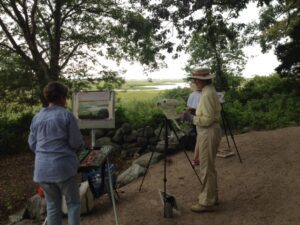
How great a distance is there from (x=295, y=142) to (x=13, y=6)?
840cm

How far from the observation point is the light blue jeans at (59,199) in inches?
191

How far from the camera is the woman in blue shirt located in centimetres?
477

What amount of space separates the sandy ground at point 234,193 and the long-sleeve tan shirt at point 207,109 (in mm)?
1317

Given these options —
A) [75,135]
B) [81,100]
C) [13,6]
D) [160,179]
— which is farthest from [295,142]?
[13,6]

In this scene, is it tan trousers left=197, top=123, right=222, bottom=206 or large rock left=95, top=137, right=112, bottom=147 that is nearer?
tan trousers left=197, top=123, right=222, bottom=206

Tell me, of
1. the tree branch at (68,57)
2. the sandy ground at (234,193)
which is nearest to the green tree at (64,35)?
the tree branch at (68,57)

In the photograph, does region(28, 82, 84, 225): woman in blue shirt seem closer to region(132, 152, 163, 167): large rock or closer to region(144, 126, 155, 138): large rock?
region(132, 152, 163, 167): large rock

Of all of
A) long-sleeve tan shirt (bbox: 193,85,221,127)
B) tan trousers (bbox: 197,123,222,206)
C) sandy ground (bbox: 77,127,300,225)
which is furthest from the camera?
sandy ground (bbox: 77,127,300,225)

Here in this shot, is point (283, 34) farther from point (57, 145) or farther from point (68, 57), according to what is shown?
point (57, 145)

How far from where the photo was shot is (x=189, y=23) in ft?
32.5

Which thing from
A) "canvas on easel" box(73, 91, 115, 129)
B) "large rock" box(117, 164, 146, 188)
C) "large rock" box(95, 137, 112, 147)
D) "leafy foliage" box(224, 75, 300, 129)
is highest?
"canvas on easel" box(73, 91, 115, 129)

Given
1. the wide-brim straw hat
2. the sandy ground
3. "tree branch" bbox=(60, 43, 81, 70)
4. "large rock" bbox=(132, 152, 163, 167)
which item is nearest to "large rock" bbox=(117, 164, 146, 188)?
the sandy ground

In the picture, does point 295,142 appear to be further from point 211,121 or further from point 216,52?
point 216,52

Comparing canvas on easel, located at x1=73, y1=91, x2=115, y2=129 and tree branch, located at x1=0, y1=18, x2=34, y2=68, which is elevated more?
tree branch, located at x1=0, y1=18, x2=34, y2=68
